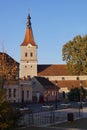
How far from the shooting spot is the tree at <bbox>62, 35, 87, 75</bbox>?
75812mm

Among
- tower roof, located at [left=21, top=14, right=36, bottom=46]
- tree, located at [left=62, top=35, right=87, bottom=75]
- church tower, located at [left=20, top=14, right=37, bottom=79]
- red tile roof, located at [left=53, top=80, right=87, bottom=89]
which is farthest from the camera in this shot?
church tower, located at [left=20, top=14, right=37, bottom=79]

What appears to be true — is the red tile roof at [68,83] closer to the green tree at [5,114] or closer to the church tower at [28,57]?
the church tower at [28,57]

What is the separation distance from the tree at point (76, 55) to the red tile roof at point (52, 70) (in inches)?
2019

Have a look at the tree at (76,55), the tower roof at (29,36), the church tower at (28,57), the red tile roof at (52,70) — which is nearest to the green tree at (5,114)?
the tree at (76,55)

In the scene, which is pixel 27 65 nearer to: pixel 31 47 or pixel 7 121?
pixel 31 47

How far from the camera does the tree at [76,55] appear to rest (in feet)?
249

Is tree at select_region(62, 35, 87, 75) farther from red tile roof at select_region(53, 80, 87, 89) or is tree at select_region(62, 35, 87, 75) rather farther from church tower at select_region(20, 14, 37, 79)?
church tower at select_region(20, 14, 37, 79)

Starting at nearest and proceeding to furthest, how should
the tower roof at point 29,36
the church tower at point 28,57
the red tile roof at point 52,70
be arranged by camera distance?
the tower roof at point 29,36
the church tower at point 28,57
the red tile roof at point 52,70

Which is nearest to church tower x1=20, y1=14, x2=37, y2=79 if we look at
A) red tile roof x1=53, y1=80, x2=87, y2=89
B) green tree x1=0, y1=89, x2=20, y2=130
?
red tile roof x1=53, y1=80, x2=87, y2=89

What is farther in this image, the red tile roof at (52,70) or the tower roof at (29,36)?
the red tile roof at (52,70)

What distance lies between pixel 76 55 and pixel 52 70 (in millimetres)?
55835

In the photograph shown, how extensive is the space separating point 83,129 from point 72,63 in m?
50.8

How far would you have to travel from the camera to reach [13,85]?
69375 millimetres

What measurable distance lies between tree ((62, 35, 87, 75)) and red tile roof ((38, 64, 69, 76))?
5129 centimetres
